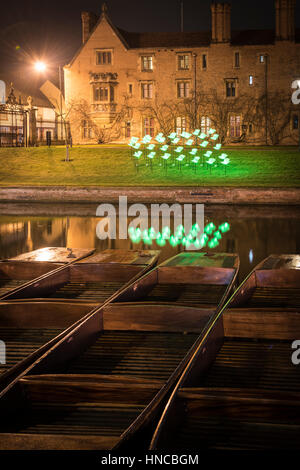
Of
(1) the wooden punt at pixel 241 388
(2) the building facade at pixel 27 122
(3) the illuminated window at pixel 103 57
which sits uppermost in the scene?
(3) the illuminated window at pixel 103 57

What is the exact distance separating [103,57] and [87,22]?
5.20m

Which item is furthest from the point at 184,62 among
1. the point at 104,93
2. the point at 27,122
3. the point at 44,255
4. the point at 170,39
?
the point at 44,255

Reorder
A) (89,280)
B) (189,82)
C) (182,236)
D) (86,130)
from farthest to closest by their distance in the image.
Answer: (86,130)
(189,82)
(182,236)
(89,280)

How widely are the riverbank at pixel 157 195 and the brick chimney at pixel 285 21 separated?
26896 mm

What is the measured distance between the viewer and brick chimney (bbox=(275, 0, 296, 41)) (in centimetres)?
5084

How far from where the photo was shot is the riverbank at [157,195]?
2861 cm

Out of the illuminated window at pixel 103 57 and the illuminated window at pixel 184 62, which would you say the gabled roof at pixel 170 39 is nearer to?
the illuminated window at pixel 184 62

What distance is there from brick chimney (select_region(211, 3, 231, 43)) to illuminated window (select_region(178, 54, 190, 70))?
9.50 ft

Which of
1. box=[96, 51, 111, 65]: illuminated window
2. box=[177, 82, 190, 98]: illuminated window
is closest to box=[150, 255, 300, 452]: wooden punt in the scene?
box=[177, 82, 190, 98]: illuminated window

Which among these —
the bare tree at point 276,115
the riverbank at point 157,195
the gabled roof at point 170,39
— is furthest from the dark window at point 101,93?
the riverbank at point 157,195

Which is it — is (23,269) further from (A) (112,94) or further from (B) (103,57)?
(B) (103,57)

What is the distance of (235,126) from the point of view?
172ft

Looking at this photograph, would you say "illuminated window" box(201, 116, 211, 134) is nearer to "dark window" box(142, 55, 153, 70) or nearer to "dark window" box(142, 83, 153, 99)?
"dark window" box(142, 83, 153, 99)

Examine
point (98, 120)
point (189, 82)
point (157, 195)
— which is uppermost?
→ point (189, 82)
